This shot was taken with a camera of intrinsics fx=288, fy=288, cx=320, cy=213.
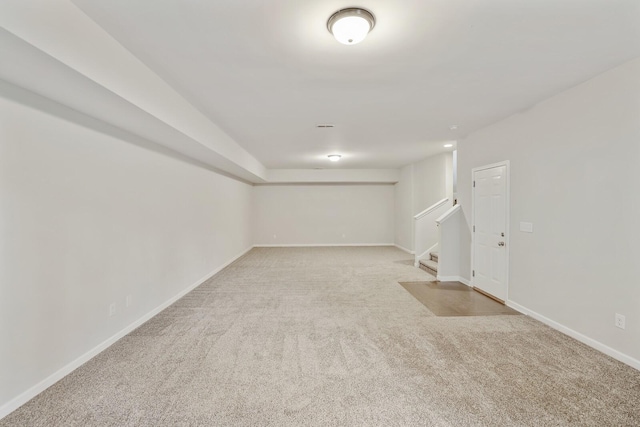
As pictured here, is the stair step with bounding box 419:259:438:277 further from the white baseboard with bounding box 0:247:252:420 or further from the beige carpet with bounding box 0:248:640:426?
the white baseboard with bounding box 0:247:252:420

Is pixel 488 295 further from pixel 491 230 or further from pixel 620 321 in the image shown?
pixel 620 321

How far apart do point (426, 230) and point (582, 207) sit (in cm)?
385

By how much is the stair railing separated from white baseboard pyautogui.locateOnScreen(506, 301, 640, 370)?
2908 millimetres

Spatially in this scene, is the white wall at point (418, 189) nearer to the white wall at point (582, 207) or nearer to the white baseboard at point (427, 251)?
the white baseboard at point (427, 251)

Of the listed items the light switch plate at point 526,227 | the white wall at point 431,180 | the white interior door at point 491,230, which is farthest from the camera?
the white wall at point 431,180

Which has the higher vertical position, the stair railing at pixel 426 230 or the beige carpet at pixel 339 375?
the stair railing at pixel 426 230

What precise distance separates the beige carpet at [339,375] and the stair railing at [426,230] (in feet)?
10.2

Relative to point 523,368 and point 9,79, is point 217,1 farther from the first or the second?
point 523,368

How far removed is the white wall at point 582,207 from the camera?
96.5 inches

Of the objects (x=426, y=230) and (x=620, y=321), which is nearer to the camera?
(x=620, y=321)

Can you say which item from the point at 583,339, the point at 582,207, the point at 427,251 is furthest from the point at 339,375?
the point at 427,251

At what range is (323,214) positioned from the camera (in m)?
9.84

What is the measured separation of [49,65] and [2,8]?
400 millimetres

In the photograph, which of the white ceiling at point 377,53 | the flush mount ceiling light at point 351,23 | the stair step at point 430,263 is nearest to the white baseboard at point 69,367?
the white ceiling at point 377,53
